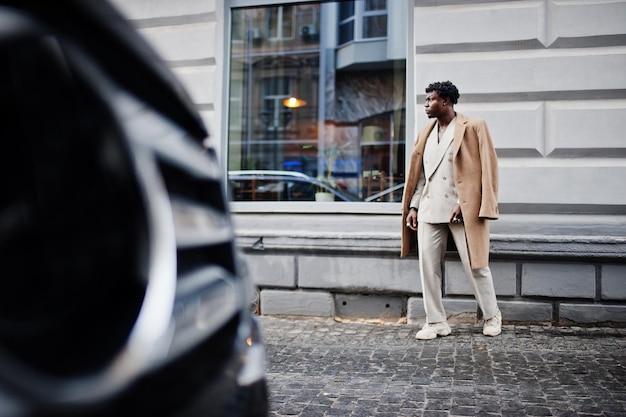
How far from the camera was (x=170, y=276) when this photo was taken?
0.92 meters

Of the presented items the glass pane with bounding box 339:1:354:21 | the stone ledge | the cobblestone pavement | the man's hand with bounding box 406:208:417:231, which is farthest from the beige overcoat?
the glass pane with bounding box 339:1:354:21

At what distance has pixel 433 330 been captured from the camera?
5199mm

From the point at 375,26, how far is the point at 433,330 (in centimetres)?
347

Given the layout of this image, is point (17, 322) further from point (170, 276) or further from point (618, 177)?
point (618, 177)

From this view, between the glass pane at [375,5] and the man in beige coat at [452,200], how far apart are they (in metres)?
1.97

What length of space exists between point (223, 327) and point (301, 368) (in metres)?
3.35

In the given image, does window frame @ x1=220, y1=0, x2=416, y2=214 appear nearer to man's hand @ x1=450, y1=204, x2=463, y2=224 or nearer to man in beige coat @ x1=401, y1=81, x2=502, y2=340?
man in beige coat @ x1=401, y1=81, x2=502, y2=340

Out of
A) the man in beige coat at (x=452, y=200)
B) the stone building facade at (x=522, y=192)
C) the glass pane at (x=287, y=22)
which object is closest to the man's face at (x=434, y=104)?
the man in beige coat at (x=452, y=200)

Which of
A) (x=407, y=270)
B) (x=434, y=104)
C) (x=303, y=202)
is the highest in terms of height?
(x=434, y=104)

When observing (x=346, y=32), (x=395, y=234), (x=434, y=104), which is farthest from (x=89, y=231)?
(x=346, y=32)

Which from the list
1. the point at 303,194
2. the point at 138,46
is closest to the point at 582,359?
the point at 303,194

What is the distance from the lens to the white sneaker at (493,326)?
5.16 meters

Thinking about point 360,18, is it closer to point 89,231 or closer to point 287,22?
point 287,22

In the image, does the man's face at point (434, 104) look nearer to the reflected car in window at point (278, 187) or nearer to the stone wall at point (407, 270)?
the stone wall at point (407, 270)
